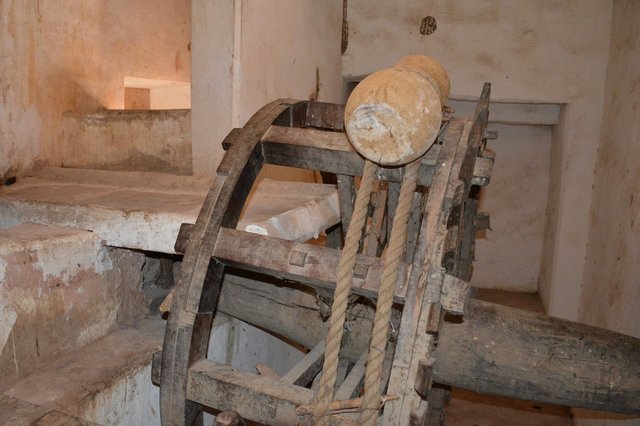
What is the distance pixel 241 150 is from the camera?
175 cm

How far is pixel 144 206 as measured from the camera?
7.71ft

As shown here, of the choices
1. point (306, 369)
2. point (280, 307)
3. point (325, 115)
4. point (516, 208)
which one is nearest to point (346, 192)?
point (325, 115)

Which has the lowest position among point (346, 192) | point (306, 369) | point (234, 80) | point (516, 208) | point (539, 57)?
point (306, 369)

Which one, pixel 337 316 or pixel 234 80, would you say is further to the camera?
pixel 234 80

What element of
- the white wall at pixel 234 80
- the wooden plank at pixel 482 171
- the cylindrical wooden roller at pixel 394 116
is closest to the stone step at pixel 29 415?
the white wall at pixel 234 80

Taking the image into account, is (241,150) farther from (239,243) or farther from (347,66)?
(347,66)

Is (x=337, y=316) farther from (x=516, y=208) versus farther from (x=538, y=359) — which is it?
(x=516, y=208)

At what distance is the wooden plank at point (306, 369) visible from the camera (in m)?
1.72

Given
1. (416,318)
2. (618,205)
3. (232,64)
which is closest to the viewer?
(416,318)

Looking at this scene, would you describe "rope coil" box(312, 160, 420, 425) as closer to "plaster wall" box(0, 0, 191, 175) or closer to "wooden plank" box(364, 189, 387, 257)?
"wooden plank" box(364, 189, 387, 257)

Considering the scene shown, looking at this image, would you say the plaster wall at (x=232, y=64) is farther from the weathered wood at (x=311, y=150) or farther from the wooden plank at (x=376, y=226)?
the weathered wood at (x=311, y=150)

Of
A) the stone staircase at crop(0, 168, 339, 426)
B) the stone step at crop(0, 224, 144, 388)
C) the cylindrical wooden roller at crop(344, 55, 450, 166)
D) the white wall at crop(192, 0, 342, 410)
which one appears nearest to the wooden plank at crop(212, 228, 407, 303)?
the cylindrical wooden roller at crop(344, 55, 450, 166)

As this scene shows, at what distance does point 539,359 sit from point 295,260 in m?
0.92

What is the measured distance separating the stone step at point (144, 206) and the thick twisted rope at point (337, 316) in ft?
2.28
